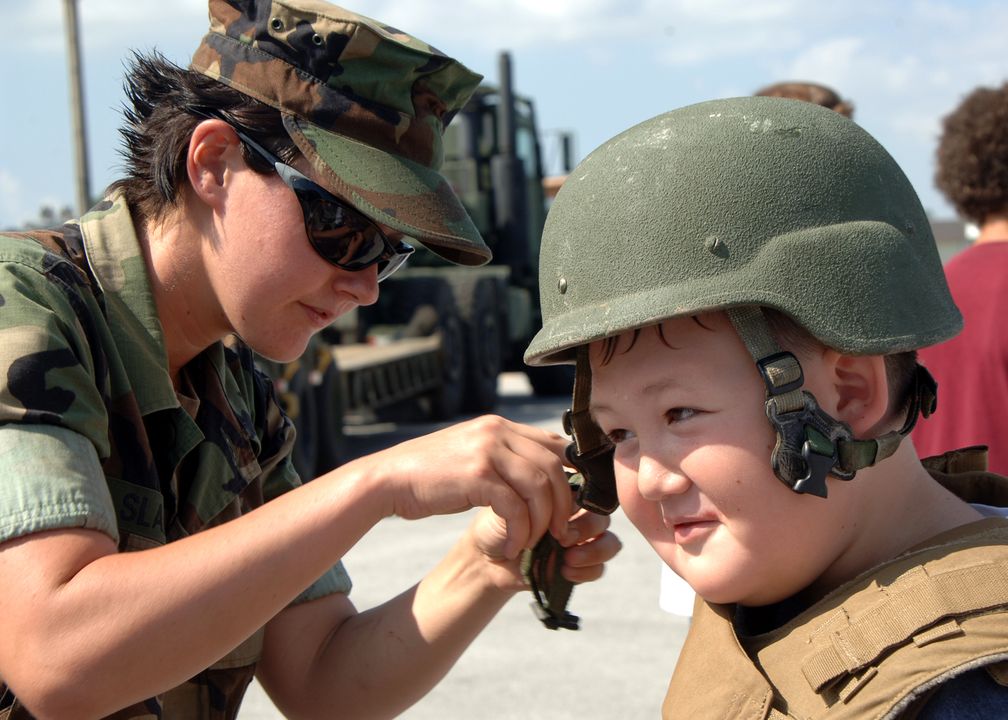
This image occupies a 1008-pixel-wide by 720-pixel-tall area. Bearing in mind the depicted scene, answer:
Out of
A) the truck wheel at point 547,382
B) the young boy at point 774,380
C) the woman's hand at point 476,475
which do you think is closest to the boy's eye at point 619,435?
the young boy at point 774,380

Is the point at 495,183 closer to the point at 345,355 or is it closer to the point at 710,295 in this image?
the point at 345,355

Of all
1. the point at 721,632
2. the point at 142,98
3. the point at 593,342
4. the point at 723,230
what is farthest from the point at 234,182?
the point at 721,632

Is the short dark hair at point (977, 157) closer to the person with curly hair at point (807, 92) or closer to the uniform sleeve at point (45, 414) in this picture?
the person with curly hair at point (807, 92)

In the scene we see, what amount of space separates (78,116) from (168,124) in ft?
39.7

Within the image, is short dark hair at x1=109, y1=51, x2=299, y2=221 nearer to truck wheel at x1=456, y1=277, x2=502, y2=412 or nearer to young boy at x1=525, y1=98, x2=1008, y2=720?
young boy at x1=525, y1=98, x2=1008, y2=720

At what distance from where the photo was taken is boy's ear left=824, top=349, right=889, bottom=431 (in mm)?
1638

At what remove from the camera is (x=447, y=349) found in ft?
43.0

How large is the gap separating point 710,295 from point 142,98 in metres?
1.41

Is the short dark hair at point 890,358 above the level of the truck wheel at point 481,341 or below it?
above

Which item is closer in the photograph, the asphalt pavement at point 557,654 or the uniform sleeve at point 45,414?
the uniform sleeve at point 45,414

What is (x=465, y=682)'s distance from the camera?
16.4ft

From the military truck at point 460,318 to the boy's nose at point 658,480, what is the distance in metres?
7.94

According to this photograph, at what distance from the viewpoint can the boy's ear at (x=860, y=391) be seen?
5.37 feet

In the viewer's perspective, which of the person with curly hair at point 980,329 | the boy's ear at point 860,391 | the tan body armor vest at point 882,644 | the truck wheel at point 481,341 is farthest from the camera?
the truck wheel at point 481,341
